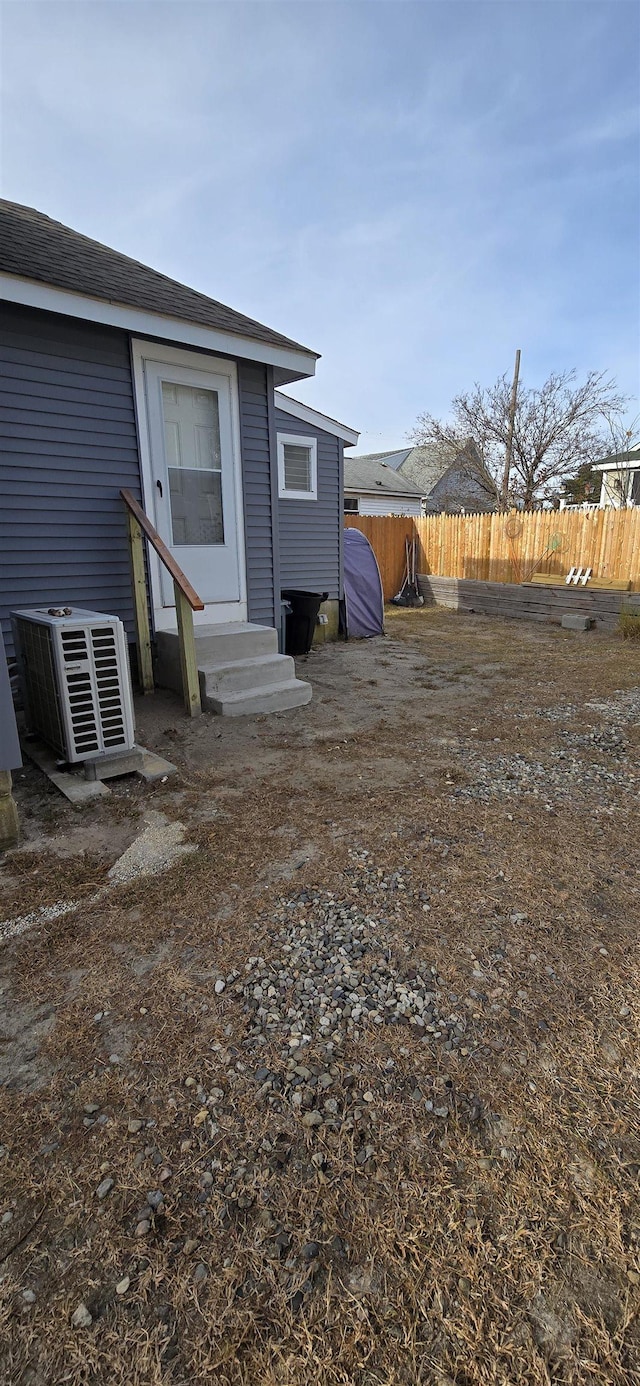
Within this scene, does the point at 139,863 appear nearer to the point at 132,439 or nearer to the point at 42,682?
the point at 42,682

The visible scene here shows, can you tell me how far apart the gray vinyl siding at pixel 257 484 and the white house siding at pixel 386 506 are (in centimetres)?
1462

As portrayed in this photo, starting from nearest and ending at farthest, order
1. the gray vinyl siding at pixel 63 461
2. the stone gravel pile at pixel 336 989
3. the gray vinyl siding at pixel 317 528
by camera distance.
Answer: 1. the stone gravel pile at pixel 336 989
2. the gray vinyl siding at pixel 63 461
3. the gray vinyl siding at pixel 317 528

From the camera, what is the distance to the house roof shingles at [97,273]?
3777 mm

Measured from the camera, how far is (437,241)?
11.1 meters

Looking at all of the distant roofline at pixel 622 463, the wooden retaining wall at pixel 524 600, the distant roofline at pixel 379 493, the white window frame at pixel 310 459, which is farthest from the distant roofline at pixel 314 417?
the distant roofline at pixel 379 493

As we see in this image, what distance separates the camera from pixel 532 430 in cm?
1958

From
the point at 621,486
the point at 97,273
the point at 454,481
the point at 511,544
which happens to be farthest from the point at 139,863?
the point at 454,481

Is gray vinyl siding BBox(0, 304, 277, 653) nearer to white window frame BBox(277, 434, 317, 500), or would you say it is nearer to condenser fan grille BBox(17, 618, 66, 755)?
condenser fan grille BBox(17, 618, 66, 755)

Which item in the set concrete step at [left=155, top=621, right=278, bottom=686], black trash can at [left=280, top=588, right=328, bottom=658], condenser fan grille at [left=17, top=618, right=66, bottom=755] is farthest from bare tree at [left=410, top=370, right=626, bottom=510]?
condenser fan grille at [left=17, top=618, right=66, bottom=755]

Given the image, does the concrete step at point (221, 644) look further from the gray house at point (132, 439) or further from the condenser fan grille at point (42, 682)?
the condenser fan grille at point (42, 682)

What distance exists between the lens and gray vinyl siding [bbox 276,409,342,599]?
7.50 m

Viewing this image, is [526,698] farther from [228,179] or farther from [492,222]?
[492,222]

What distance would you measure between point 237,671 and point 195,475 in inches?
71.5

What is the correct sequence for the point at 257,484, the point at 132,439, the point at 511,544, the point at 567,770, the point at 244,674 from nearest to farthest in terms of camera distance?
the point at 567,770 < the point at 132,439 < the point at 244,674 < the point at 257,484 < the point at 511,544
